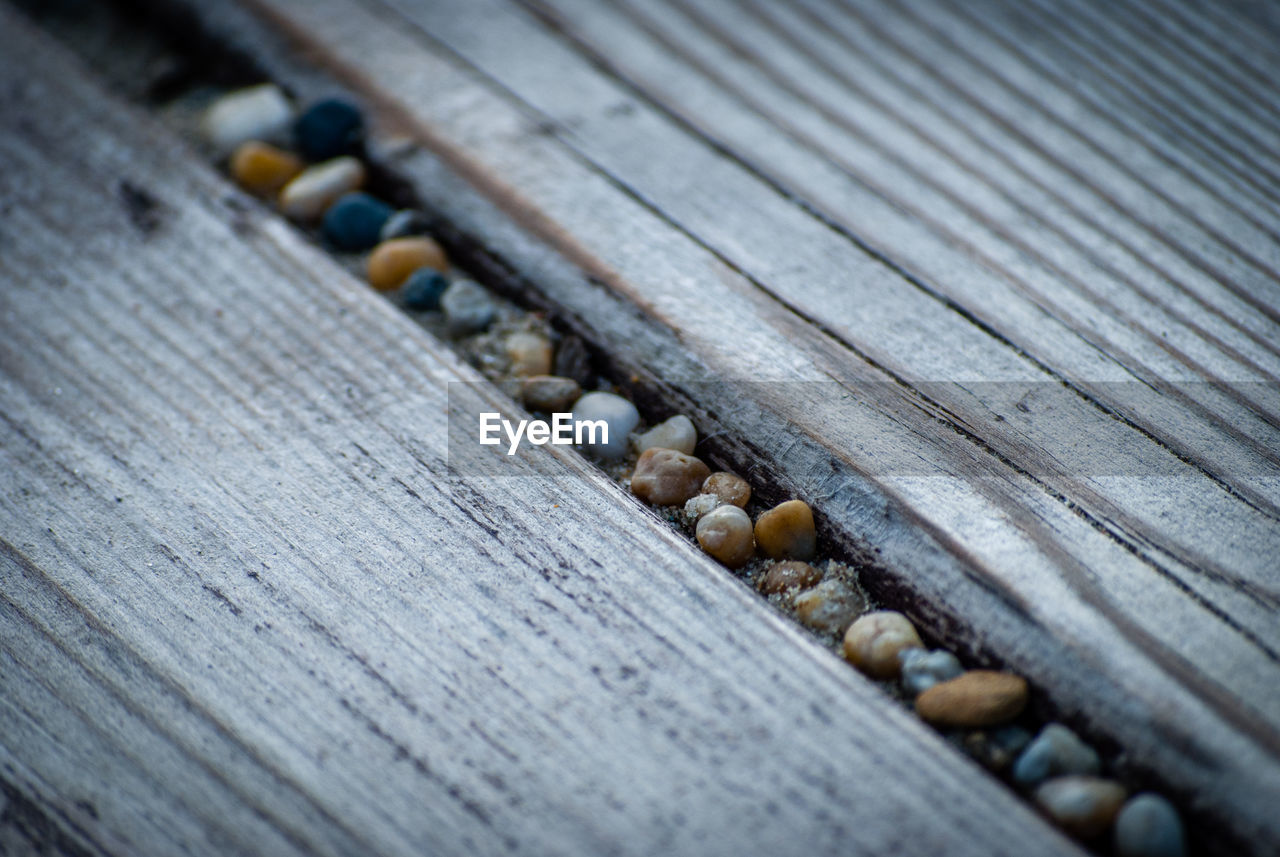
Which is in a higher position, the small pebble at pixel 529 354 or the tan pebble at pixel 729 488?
the tan pebble at pixel 729 488

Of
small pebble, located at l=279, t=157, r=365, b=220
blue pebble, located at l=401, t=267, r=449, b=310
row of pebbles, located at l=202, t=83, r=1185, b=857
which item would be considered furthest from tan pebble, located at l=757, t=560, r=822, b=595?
small pebble, located at l=279, t=157, r=365, b=220

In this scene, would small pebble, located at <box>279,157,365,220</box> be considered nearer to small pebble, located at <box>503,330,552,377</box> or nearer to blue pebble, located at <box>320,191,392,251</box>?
blue pebble, located at <box>320,191,392,251</box>

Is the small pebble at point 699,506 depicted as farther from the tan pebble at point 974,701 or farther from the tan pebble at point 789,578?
the tan pebble at point 974,701

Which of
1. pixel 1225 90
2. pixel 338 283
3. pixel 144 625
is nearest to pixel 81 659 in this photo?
pixel 144 625

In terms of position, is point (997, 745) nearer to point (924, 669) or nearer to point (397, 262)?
point (924, 669)

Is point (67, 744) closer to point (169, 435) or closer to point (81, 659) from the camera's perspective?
point (81, 659)

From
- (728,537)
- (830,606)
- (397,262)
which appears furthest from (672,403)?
(397,262)

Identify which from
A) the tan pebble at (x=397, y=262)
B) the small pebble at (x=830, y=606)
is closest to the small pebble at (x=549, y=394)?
the tan pebble at (x=397, y=262)

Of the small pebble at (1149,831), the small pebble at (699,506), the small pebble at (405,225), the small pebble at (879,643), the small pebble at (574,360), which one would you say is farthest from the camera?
the small pebble at (405,225)
